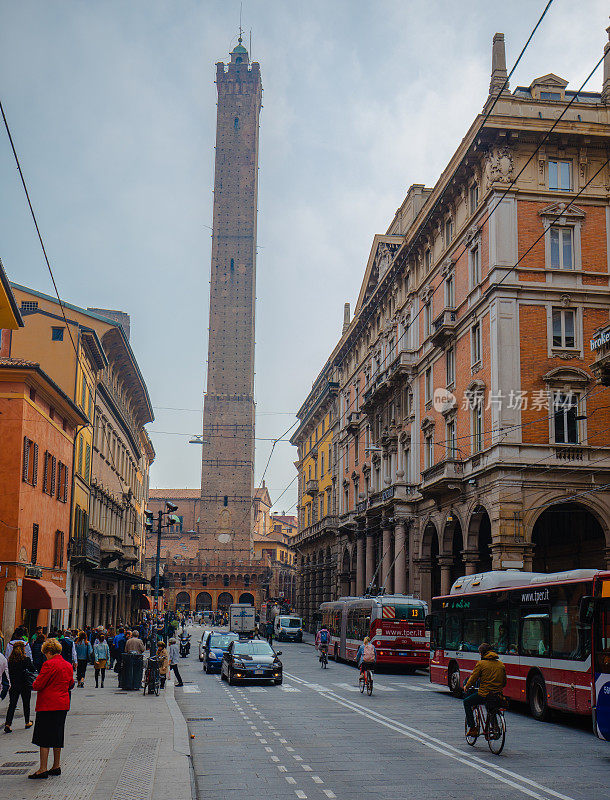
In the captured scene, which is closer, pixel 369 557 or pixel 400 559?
pixel 400 559

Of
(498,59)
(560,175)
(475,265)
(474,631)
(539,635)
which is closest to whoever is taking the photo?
(539,635)

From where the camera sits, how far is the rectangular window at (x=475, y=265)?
37.0 metres

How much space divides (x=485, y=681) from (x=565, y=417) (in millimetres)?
21089

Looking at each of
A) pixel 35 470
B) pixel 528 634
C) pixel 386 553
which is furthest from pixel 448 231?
pixel 528 634

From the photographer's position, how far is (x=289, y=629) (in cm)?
6688

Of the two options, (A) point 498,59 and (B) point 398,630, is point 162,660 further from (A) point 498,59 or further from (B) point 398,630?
(A) point 498,59

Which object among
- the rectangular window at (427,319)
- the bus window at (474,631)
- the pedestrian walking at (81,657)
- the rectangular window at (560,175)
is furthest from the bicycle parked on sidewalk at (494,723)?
the rectangular window at (427,319)

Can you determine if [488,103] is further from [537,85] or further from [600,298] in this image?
[600,298]

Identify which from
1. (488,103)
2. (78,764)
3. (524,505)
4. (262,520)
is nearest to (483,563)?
(524,505)

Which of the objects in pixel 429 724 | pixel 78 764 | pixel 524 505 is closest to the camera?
pixel 78 764

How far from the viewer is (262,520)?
16238 centimetres

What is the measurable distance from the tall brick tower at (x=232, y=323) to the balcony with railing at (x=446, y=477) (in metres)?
76.3

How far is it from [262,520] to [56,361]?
126 metres

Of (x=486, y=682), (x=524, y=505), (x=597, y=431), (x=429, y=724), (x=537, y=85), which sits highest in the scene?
(x=537, y=85)
